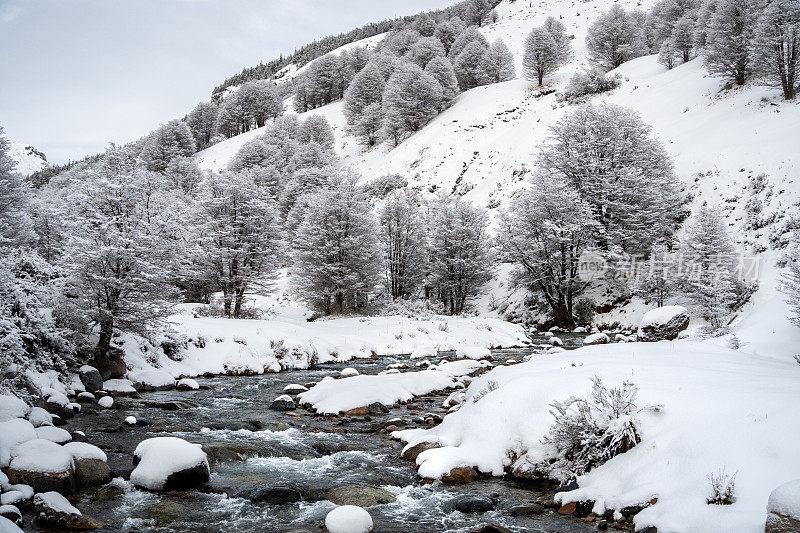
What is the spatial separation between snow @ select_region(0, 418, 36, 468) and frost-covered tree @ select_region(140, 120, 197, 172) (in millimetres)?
80414

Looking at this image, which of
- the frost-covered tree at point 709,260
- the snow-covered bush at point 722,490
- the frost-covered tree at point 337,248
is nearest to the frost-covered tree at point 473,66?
the frost-covered tree at point 337,248

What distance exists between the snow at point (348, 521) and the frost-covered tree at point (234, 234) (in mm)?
26865

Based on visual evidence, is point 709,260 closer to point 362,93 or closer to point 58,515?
point 58,515

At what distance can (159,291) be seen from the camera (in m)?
18.2

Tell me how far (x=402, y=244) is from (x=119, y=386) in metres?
28.3

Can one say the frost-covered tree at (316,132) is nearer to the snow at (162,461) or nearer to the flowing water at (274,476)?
the flowing water at (274,476)

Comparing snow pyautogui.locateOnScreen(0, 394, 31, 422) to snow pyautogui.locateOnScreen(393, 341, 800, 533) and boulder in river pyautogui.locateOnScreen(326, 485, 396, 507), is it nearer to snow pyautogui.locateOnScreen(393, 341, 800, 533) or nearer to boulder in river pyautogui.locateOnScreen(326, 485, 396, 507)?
boulder in river pyautogui.locateOnScreen(326, 485, 396, 507)

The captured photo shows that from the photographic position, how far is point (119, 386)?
16.4m

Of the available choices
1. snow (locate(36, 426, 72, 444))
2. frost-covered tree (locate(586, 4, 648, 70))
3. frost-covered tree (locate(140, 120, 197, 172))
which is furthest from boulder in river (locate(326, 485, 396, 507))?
frost-covered tree (locate(140, 120, 197, 172))

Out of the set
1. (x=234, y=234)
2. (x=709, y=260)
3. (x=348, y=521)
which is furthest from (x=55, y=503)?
(x=709, y=260)

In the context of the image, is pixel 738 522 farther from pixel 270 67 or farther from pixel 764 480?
pixel 270 67

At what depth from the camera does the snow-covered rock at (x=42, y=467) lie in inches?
305

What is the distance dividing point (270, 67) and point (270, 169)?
125674 mm

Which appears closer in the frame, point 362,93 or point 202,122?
point 362,93
